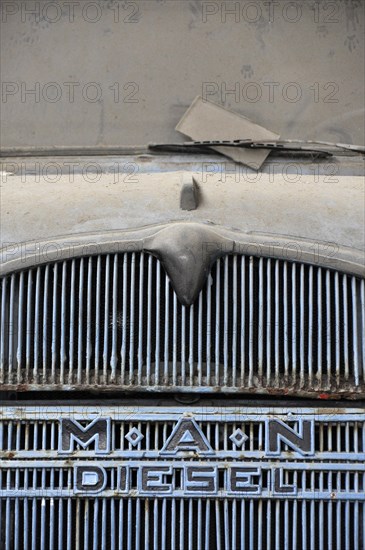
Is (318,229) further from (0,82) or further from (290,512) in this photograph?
(0,82)

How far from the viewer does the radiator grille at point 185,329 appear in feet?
7.66

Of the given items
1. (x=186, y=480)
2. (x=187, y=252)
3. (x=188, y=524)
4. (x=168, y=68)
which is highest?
(x=168, y=68)

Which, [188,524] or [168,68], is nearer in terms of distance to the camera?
[188,524]

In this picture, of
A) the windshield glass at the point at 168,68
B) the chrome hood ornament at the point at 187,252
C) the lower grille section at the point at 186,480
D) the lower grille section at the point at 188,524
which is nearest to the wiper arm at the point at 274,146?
the windshield glass at the point at 168,68

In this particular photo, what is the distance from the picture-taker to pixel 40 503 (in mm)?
2330

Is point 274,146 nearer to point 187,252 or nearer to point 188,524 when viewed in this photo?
point 187,252

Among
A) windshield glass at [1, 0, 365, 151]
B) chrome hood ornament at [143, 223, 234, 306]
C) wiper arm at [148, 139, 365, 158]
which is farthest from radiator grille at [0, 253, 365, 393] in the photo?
windshield glass at [1, 0, 365, 151]

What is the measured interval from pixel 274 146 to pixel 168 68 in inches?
20.3

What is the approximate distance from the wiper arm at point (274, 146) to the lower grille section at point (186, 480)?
95 cm

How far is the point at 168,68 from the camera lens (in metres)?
3.15

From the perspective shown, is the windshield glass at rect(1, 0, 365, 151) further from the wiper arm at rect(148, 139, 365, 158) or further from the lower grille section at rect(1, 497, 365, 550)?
the lower grille section at rect(1, 497, 365, 550)

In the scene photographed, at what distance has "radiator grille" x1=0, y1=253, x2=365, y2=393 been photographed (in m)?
2.33

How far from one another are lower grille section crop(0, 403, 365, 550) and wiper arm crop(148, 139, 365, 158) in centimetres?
95

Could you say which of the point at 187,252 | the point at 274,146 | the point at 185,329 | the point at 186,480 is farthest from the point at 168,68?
the point at 186,480
